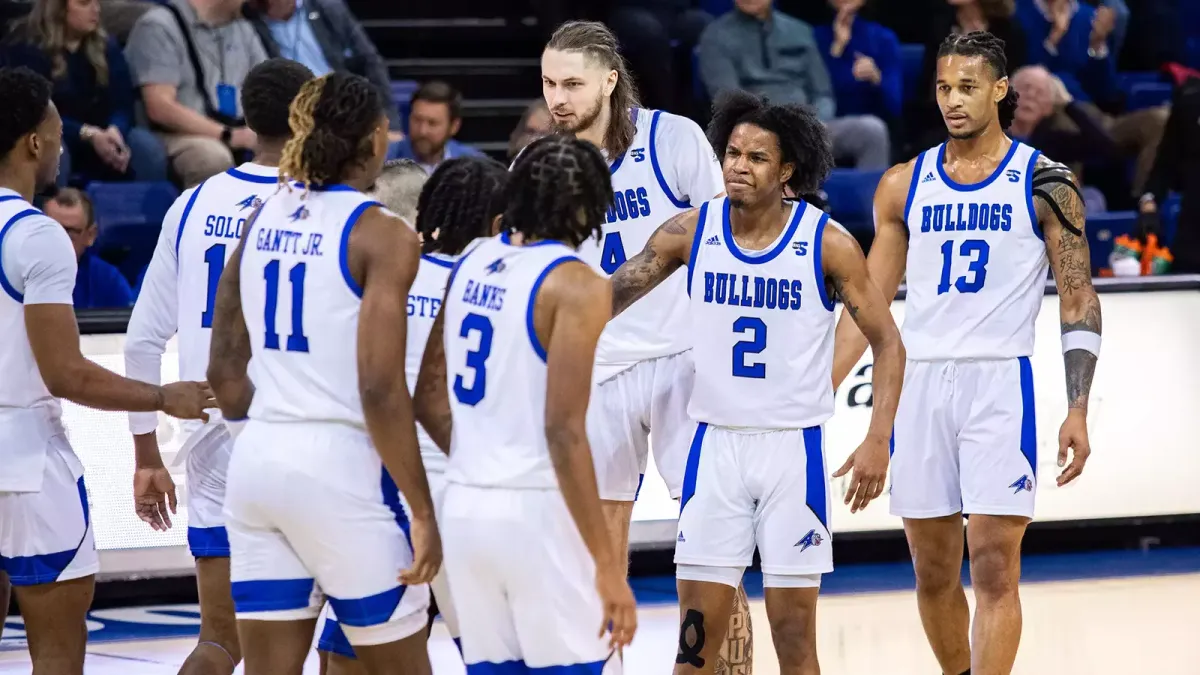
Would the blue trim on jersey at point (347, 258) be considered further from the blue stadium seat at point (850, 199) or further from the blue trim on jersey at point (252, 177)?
the blue stadium seat at point (850, 199)

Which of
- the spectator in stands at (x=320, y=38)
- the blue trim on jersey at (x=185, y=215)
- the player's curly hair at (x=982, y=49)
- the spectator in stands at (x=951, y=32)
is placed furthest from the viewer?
the spectator in stands at (x=951, y=32)

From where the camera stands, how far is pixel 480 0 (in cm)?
1285

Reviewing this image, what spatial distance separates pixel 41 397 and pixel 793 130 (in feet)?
8.16

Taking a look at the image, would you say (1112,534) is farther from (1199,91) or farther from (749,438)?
(749,438)

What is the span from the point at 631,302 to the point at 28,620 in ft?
6.98

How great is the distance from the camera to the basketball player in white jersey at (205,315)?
515cm

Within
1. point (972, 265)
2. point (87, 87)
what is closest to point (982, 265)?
point (972, 265)

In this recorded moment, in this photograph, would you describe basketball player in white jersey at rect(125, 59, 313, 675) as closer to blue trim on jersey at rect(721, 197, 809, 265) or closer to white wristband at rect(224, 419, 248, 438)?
white wristband at rect(224, 419, 248, 438)

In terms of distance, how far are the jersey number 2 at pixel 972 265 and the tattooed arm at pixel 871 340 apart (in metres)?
0.74

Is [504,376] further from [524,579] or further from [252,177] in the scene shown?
[252,177]

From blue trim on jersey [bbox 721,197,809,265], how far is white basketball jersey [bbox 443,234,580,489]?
1.28 metres

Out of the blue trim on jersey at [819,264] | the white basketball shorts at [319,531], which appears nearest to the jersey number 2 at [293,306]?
the white basketball shorts at [319,531]

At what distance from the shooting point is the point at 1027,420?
5.90m

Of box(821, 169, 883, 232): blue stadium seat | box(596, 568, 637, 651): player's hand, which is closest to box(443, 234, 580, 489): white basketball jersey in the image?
box(596, 568, 637, 651): player's hand
